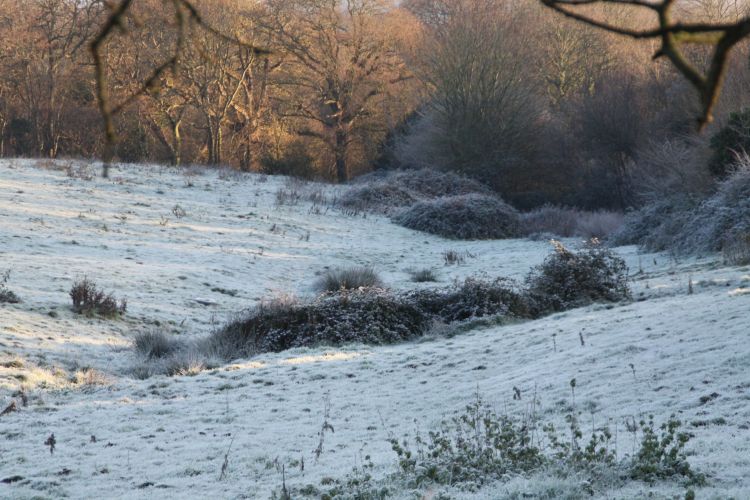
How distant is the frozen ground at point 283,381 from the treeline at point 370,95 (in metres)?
11.4

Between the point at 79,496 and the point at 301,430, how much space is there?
1744 mm

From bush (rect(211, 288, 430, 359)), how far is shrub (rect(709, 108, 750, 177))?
29.0ft

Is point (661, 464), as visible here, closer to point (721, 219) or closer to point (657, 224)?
point (721, 219)

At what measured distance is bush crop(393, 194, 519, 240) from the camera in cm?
2169

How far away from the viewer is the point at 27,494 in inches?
179

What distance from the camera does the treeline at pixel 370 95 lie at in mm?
25672

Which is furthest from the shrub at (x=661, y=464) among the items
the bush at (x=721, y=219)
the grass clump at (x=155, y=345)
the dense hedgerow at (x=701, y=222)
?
the bush at (x=721, y=219)

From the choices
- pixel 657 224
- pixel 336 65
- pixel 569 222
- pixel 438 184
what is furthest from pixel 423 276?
pixel 336 65

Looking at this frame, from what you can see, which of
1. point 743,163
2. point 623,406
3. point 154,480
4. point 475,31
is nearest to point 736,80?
point 743,163

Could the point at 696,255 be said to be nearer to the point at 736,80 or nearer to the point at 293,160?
the point at 736,80

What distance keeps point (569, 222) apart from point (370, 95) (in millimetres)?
16147

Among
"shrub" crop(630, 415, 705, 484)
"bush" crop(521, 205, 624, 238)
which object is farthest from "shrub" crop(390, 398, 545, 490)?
"bush" crop(521, 205, 624, 238)

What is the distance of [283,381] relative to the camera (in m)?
7.57

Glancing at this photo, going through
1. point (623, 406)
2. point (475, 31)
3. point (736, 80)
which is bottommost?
point (623, 406)
